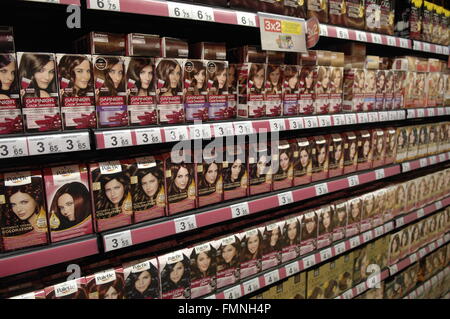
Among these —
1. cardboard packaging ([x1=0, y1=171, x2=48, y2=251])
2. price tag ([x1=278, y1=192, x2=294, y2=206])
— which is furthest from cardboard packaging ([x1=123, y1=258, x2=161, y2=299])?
price tag ([x1=278, y1=192, x2=294, y2=206])

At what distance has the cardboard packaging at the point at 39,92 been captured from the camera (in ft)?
3.49

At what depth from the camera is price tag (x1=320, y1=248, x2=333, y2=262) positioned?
1979mm

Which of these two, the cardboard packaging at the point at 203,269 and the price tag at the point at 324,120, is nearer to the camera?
the cardboard packaging at the point at 203,269

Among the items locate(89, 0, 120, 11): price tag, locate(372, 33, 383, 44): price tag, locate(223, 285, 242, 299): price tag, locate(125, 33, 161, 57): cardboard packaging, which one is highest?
locate(372, 33, 383, 44): price tag

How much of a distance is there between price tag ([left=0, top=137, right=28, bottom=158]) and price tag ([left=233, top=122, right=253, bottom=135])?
32.1 inches

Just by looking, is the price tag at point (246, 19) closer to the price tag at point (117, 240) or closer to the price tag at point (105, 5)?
the price tag at point (105, 5)

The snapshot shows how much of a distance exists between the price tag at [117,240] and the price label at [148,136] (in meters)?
0.36

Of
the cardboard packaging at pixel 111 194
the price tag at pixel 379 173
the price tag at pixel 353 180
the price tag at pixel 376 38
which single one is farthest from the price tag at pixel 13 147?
the price tag at pixel 379 173

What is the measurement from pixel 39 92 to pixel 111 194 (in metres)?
0.43

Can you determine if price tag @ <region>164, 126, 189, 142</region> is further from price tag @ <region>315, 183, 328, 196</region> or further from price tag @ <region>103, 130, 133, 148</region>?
price tag @ <region>315, 183, 328, 196</region>

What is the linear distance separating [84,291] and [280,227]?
38.9 inches

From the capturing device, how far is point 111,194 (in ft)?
4.16

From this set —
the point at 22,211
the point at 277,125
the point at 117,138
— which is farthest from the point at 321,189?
the point at 22,211
